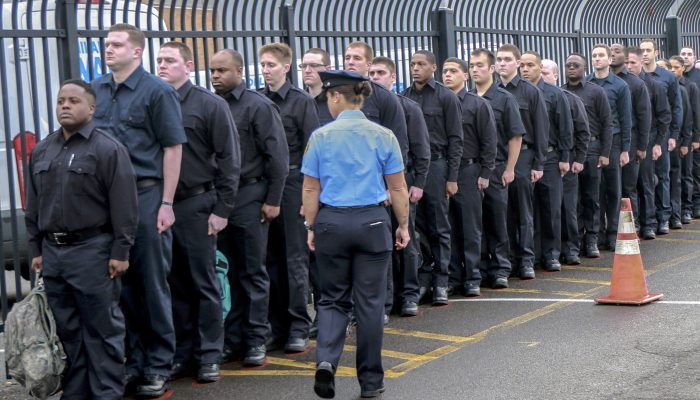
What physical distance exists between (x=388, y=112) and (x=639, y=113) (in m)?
5.22

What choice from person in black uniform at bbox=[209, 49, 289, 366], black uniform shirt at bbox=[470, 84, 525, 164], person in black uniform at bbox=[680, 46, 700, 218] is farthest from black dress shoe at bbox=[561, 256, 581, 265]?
person in black uniform at bbox=[209, 49, 289, 366]

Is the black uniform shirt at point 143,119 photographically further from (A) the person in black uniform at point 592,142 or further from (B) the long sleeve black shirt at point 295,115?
(A) the person in black uniform at point 592,142

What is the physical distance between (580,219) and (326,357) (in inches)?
258

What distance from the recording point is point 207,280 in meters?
7.76

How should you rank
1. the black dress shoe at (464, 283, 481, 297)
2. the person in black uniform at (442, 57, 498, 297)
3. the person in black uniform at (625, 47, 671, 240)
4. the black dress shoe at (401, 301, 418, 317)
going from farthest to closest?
the person in black uniform at (625, 47, 671, 240), the person in black uniform at (442, 57, 498, 297), the black dress shoe at (464, 283, 481, 297), the black dress shoe at (401, 301, 418, 317)

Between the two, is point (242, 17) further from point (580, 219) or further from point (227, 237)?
point (580, 219)

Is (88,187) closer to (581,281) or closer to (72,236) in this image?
(72,236)

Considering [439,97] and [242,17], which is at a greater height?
[242,17]

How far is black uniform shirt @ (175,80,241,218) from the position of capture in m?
7.69

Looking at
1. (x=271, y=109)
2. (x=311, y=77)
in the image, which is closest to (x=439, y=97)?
(x=311, y=77)

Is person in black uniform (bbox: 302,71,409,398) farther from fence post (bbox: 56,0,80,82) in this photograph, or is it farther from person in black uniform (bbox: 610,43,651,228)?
person in black uniform (bbox: 610,43,651,228)

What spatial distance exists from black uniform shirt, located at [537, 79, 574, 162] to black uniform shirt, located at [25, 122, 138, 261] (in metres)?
5.91

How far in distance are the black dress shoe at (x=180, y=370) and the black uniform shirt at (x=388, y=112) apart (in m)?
2.30

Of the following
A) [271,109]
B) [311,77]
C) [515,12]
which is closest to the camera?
[271,109]
